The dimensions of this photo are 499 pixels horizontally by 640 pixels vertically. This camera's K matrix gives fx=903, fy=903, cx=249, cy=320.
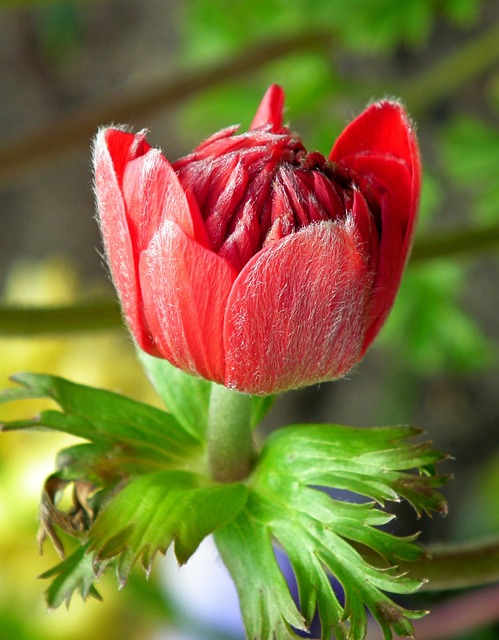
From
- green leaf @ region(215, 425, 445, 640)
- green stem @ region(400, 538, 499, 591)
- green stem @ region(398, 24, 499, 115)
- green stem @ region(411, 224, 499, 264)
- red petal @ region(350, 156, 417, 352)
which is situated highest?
green stem @ region(398, 24, 499, 115)

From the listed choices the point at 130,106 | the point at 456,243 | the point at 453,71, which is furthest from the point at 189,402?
the point at 453,71

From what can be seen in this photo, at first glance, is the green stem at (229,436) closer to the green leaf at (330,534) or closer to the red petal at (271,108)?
the green leaf at (330,534)

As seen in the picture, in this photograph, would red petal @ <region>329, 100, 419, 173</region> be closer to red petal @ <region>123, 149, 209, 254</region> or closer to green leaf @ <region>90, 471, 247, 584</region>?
red petal @ <region>123, 149, 209, 254</region>

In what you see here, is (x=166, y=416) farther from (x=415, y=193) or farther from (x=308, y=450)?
(x=415, y=193)

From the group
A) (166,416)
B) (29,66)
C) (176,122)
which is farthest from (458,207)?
(166,416)

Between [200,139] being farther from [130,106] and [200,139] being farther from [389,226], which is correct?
[389,226]

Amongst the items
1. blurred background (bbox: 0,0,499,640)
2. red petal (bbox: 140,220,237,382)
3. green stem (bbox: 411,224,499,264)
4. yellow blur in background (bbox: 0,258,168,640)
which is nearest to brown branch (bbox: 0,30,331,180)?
blurred background (bbox: 0,0,499,640)
